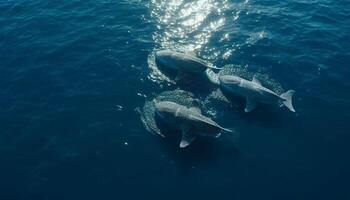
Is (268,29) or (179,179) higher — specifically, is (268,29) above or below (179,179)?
above

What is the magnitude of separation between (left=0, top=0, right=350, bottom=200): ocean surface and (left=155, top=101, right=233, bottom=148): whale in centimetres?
127

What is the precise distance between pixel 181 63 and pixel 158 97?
652 centimetres

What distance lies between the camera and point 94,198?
4397cm

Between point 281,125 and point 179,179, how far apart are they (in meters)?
15.1

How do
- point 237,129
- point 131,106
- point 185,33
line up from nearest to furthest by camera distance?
point 237,129, point 131,106, point 185,33

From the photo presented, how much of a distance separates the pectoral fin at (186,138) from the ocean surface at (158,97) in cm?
122

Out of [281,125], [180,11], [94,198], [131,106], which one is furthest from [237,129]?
[180,11]

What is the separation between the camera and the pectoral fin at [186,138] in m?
47.2

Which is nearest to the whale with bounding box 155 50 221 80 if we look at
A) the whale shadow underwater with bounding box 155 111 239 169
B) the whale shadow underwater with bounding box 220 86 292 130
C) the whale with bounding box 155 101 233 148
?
the whale shadow underwater with bounding box 220 86 292 130

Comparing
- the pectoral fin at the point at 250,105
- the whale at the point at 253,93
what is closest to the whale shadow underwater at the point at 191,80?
the whale at the point at 253,93

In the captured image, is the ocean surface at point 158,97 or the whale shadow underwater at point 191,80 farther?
the whale shadow underwater at point 191,80

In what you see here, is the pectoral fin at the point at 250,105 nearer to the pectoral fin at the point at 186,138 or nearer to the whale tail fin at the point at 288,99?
the whale tail fin at the point at 288,99

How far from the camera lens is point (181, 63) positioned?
57.5 meters

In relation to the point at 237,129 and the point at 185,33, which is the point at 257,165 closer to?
the point at 237,129
